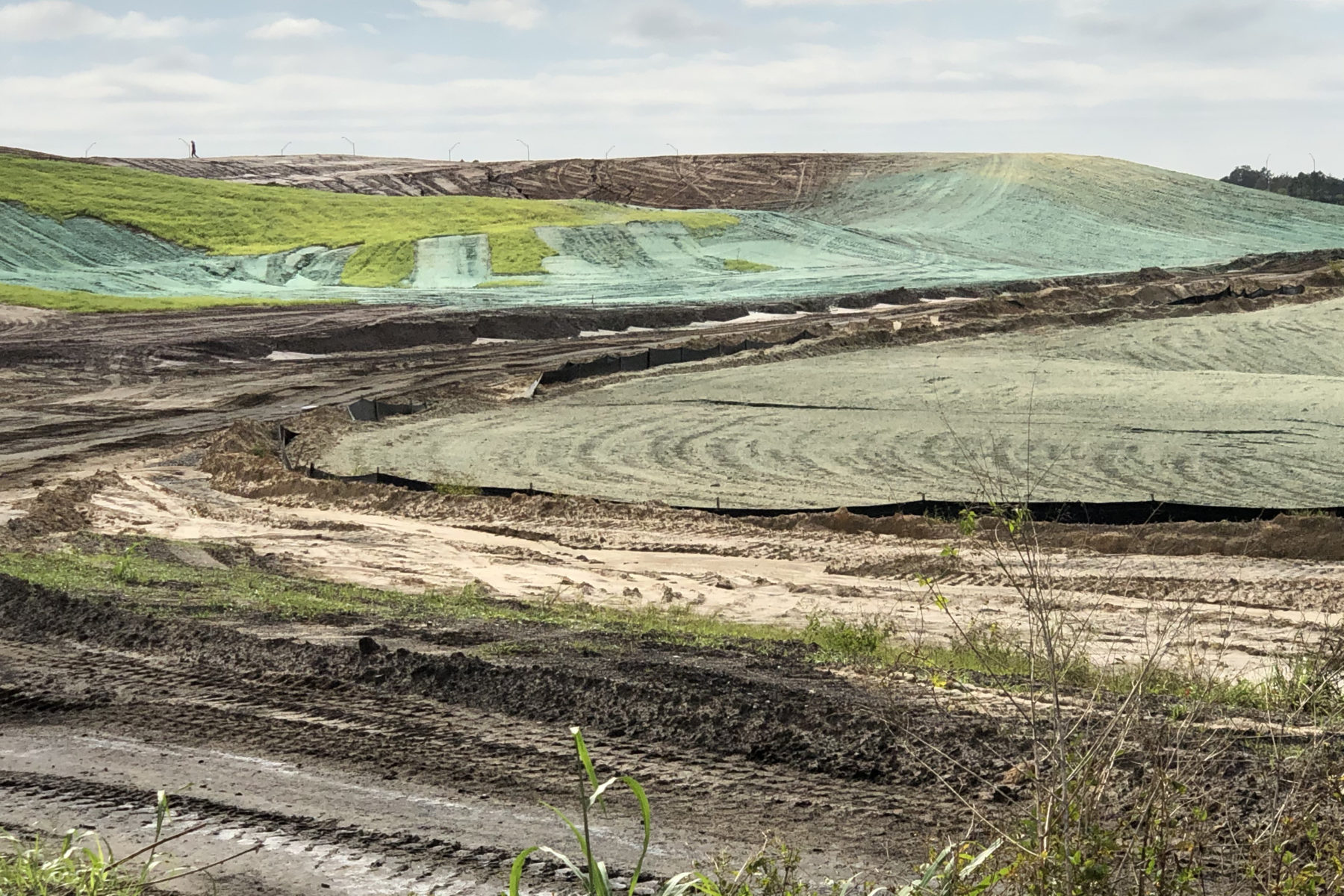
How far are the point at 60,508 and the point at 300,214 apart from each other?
46.0 metres

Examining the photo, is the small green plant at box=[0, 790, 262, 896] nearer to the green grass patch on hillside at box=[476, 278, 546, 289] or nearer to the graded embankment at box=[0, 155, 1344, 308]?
the graded embankment at box=[0, 155, 1344, 308]

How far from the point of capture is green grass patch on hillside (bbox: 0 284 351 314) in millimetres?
38938

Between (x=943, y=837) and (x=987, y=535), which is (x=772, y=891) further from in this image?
(x=987, y=535)

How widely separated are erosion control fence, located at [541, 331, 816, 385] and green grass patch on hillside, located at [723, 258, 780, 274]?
68.9 ft

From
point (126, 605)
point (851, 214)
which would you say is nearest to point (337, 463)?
point (126, 605)

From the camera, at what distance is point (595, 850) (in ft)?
18.5

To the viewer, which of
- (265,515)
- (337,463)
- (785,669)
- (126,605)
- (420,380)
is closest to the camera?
(785,669)

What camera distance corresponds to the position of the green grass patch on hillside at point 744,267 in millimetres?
53938

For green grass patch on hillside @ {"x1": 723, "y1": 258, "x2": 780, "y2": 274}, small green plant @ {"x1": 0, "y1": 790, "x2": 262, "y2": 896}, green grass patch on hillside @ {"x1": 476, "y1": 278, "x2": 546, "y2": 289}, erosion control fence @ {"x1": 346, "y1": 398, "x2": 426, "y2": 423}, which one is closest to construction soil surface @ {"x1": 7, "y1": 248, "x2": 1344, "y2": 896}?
small green plant @ {"x1": 0, "y1": 790, "x2": 262, "y2": 896}

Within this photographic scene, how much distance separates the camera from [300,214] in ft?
202

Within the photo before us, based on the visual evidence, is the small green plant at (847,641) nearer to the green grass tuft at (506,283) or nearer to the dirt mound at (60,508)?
the dirt mound at (60,508)

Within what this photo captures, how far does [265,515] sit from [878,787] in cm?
1343

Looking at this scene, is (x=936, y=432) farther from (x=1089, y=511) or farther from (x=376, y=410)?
(x=376, y=410)

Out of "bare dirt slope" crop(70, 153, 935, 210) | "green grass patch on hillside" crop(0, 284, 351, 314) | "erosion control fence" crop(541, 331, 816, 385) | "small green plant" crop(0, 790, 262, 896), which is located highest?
"bare dirt slope" crop(70, 153, 935, 210)
